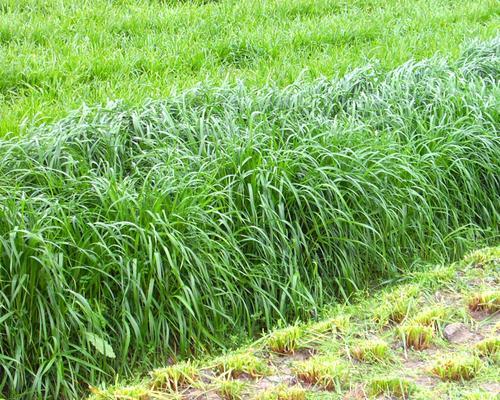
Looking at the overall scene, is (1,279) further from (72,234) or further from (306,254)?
(306,254)

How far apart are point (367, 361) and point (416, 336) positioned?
0.85ft

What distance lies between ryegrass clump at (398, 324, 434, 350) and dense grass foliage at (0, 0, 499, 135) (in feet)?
8.12

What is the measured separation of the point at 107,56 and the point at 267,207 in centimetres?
264

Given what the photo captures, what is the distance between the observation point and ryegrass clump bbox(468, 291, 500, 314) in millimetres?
3508

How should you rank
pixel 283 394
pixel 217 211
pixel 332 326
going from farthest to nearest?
pixel 217 211 → pixel 332 326 → pixel 283 394

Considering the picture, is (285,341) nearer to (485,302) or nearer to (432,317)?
(432,317)

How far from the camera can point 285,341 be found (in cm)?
322

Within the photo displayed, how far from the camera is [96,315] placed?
131 inches

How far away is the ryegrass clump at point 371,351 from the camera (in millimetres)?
3078

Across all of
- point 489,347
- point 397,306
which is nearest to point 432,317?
point 397,306

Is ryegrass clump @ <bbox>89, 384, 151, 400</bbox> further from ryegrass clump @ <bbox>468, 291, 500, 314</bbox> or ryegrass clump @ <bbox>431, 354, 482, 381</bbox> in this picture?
ryegrass clump @ <bbox>468, 291, 500, 314</bbox>

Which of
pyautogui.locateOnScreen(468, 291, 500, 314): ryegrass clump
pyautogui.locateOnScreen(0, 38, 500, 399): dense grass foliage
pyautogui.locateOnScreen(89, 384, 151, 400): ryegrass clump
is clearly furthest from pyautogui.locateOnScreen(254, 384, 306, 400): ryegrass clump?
pyautogui.locateOnScreen(468, 291, 500, 314): ryegrass clump

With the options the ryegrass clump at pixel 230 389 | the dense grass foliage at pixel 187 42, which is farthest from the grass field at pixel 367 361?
the dense grass foliage at pixel 187 42

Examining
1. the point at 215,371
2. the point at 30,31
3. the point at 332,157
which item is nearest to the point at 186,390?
the point at 215,371
